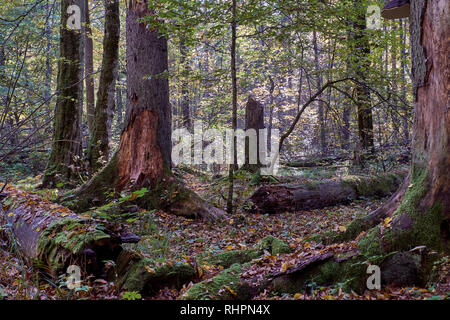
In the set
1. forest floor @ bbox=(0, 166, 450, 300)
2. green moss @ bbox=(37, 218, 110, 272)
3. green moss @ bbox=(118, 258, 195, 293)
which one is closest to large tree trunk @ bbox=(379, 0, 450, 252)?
forest floor @ bbox=(0, 166, 450, 300)

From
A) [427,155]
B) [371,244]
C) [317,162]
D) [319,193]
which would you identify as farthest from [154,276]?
[317,162]

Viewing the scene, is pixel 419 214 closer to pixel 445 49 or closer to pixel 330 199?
pixel 445 49

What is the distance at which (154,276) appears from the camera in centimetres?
336

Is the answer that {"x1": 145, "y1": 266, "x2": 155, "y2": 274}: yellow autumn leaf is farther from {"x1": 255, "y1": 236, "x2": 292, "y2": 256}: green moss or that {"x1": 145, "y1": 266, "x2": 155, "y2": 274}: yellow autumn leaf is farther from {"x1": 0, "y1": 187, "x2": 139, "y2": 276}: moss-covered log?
{"x1": 255, "y1": 236, "x2": 292, "y2": 256}: green moss

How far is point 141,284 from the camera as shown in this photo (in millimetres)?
3260

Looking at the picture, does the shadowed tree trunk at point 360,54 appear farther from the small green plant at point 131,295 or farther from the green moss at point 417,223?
the small green plant at point 131,295

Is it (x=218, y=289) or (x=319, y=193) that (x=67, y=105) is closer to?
(x=319, y=193)

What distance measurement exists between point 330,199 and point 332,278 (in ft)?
18.0

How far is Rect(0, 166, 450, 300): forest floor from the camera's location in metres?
2.88

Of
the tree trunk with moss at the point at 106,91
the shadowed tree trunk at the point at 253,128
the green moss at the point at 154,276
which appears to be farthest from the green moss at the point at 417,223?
the tree trunk with moss at the point at 106,91

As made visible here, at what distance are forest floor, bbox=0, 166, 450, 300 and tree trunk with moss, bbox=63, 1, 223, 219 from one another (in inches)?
19.8

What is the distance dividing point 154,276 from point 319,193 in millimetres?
→ 5960

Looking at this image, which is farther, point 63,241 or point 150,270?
point 63,241

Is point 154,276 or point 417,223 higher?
point 417,223
